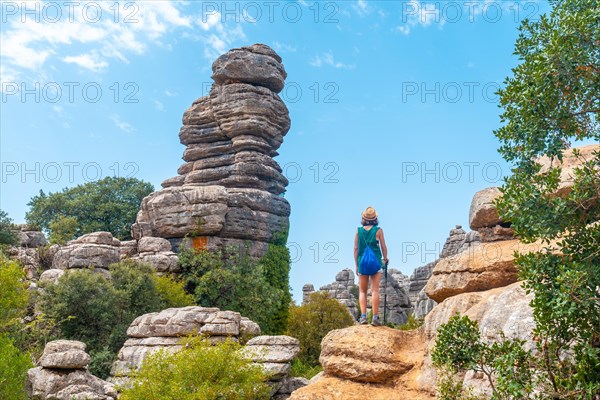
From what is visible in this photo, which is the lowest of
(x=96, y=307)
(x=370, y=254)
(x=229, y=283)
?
Result: (x=96, y=307)

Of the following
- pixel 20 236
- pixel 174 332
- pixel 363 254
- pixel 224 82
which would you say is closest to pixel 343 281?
pixel 224 82

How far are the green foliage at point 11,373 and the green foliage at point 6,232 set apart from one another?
79.5ft

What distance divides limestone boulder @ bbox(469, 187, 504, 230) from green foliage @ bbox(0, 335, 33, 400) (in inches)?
481

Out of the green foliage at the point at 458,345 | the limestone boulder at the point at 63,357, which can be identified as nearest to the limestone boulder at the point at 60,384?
the limestone boulder at the point at 63,357

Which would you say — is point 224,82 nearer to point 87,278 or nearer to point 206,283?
point 206,283

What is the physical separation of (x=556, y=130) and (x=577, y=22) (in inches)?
55.1

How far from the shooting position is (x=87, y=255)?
3005 cm

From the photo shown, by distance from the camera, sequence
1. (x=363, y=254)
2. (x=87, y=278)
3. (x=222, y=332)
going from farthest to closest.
Result: (x=87, y=278) → (x=222, y=332) → (x=363, y=254)

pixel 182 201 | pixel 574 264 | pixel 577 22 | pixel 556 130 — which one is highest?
pixel 182 201

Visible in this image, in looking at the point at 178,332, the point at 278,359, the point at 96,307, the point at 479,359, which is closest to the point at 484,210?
the point at 479,359

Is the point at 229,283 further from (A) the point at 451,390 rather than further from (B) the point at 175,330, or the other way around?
(A) the point at 451,390

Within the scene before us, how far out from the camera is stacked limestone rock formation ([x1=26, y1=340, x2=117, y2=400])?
60.2 ft

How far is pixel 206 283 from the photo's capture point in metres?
32.3

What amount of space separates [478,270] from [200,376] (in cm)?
699
